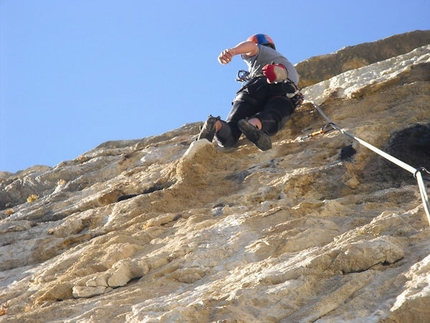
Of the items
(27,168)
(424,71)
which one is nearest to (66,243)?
(424,71)

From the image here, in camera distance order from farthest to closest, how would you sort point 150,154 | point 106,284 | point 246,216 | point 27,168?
point 27,168
point 150,154
point 246,216
point 106,284

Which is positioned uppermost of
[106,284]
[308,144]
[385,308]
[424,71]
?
[424,71]

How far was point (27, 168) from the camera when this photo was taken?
1549cm

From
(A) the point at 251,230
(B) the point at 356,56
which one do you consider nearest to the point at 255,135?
(A) the point at 251,230

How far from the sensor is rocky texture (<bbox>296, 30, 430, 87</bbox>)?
1484cm

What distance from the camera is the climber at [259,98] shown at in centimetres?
853

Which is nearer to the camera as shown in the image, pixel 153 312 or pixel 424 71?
pixel 153 312

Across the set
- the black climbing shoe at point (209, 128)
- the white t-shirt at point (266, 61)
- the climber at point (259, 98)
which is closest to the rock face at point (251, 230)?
the black climbing shoe at point (209, 128)

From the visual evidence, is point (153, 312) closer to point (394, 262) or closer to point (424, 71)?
point (394, 262)

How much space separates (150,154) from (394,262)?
271 inches

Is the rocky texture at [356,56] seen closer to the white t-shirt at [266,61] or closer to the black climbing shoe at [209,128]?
the white t-shirt at [266,61]

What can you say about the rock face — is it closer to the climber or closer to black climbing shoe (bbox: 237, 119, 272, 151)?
black climbing shoe (bbox: 237, 119, 272, 151)

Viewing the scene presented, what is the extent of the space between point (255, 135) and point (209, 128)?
72 centimetres

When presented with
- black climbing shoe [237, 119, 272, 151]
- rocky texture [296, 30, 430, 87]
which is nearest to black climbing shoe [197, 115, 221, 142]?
black climbing shoe [237, 119, 272, 151]
